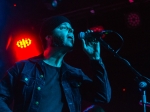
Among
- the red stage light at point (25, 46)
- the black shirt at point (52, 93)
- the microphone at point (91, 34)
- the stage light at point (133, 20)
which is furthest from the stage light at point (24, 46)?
the microphone at point (91, 34)

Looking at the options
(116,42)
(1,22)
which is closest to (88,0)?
(116,42)

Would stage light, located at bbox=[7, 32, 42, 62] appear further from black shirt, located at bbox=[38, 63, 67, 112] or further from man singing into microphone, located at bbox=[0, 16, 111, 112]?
black shirt, located at bbox=[38, 63, 67, 112]

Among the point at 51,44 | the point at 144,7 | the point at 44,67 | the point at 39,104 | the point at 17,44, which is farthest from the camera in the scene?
the point at 17,44

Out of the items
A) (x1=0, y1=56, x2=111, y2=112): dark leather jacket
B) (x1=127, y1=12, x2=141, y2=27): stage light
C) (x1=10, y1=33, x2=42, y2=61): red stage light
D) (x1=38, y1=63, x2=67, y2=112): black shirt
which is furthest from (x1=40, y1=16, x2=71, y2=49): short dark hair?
(x1=10, y1=33, x2=42, y2=61): red stage light

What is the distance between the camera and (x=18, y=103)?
280cm

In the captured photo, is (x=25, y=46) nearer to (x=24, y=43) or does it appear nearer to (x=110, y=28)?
(x=24, y=43)

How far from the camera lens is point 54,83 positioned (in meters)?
2.93

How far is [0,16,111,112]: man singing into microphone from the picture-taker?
2779mm

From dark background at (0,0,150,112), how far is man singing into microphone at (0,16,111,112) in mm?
2651

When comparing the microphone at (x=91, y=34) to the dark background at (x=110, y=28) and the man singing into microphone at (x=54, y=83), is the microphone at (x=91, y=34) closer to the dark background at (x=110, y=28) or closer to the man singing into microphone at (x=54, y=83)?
the man singing into microphone at (x=54, y=83)

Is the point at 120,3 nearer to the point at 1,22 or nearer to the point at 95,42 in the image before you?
the point at 1,22

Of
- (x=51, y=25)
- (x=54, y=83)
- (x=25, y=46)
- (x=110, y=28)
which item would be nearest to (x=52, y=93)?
(x=54, y=83)

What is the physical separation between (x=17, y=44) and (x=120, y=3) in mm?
2511

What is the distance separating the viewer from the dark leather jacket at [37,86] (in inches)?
109
